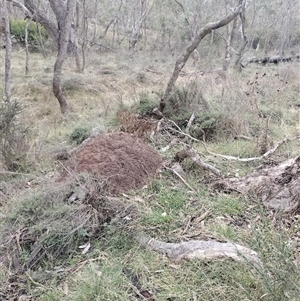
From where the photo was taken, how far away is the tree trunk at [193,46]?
199 inches

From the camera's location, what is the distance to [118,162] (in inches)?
125

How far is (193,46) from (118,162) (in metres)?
2.79

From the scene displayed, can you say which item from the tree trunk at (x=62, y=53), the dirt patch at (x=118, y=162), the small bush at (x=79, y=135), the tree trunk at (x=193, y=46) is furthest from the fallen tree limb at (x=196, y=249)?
the tree trunk at (x=62, y=53)

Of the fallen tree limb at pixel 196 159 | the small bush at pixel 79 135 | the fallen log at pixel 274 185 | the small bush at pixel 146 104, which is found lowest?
the small bush at pixel 79 135

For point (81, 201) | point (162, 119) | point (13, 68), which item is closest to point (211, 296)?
point (81, 201)

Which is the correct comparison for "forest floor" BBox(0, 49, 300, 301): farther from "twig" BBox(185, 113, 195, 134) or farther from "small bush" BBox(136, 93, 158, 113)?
"small bush" BBox(136, 93, 158, 113)

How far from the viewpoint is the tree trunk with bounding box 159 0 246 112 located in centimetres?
506

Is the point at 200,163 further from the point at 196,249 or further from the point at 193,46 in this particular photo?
the point at 193,46

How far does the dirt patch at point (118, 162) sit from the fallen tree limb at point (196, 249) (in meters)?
0.68

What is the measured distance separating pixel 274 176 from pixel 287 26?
24824mm

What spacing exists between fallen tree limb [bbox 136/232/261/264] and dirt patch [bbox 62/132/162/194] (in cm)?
68

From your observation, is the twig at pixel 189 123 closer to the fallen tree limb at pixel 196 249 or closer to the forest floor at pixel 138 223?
the forest floor at pixel 138 223

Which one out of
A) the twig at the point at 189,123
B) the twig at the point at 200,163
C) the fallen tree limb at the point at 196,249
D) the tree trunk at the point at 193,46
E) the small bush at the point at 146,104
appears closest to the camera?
the fallen tree limb at the point at 196,249

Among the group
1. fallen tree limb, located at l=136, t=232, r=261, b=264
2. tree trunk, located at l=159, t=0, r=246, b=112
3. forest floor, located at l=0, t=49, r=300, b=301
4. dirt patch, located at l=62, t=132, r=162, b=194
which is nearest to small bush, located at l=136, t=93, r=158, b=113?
tree trunk, located at l=159, t=0, r=246, b=112
